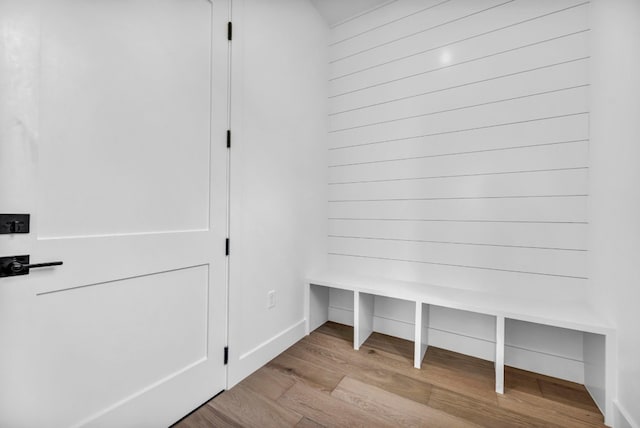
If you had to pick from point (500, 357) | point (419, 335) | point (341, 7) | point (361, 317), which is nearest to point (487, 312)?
point (500, 357)

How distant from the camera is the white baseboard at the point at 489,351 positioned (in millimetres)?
1699

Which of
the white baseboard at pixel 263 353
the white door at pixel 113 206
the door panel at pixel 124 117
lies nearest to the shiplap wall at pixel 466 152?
the white baseboard at pixel 263 353

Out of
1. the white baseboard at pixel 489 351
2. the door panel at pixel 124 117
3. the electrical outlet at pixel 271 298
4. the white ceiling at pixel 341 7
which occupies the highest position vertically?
the white ceiling at pixel 341 7

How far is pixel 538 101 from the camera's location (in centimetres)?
176

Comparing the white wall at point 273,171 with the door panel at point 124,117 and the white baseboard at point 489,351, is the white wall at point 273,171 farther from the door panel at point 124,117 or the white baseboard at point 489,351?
the white baseboard at point 489,351

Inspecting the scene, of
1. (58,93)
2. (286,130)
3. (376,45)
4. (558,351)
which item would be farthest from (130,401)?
(376,45)

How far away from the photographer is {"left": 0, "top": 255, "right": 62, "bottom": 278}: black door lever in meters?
0.88

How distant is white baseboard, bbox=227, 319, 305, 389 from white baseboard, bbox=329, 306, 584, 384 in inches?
23.7

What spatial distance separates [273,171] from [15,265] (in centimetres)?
133

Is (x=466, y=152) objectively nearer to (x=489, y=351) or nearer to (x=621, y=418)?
(x=489, y=351)

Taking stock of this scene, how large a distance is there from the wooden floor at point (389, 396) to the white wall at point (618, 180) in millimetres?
360

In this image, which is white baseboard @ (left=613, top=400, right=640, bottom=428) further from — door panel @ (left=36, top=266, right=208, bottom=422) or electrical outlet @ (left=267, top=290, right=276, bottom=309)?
door panel @ (left=36, top=266, right=208, bottom=422)

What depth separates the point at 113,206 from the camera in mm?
1135

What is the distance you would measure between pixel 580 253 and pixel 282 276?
193 centimetres
